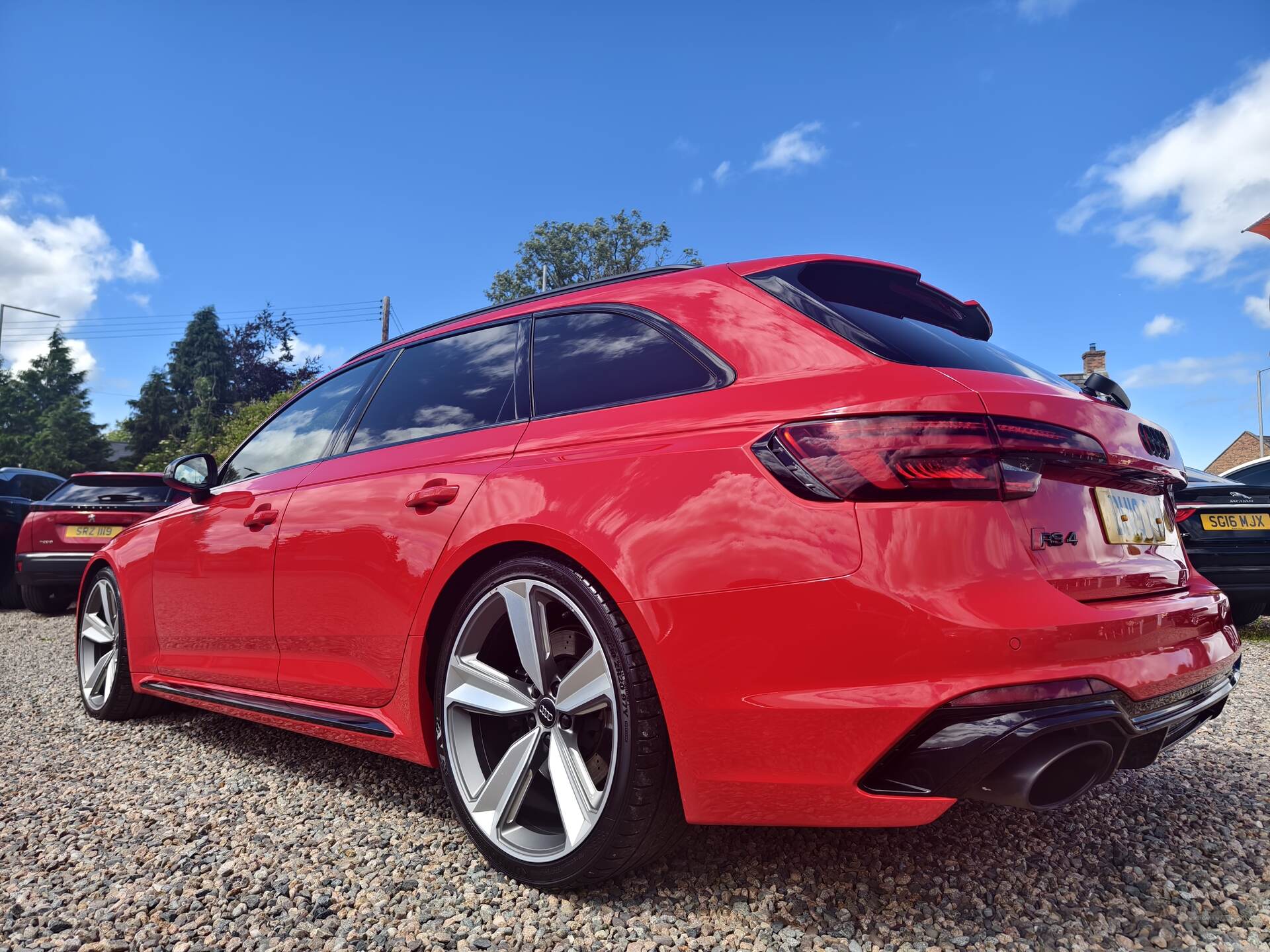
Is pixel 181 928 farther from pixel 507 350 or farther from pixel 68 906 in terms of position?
pixel 507 350

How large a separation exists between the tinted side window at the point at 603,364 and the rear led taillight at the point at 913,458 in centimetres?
38

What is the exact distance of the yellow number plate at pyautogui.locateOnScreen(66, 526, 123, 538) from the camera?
8.12 m

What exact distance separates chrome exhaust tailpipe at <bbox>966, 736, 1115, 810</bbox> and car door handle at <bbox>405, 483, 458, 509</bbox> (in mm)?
1485

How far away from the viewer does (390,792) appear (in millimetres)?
2896

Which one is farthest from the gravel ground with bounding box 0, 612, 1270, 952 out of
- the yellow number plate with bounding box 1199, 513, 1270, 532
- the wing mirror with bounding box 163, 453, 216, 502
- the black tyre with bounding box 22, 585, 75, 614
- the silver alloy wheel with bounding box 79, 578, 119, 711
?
the black tyre with bounding box 22, 585, 75, 614

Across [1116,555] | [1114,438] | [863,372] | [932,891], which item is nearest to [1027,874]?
[932,891]

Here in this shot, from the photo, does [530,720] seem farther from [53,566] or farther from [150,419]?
[150,419]

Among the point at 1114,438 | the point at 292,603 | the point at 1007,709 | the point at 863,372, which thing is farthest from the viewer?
the point at 292,603

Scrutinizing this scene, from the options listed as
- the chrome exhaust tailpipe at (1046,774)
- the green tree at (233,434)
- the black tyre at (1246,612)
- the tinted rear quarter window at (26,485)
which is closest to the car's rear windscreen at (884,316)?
the chrome exhaust tailpipe at (1046,774)

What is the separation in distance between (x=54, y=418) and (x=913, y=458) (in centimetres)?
7776

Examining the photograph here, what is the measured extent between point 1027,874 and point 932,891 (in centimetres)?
30

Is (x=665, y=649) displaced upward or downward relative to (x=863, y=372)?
downward

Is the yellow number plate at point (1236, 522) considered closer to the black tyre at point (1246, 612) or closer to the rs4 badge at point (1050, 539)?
the black tyre at point (1246, 612)

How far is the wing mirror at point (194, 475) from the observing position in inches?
141
